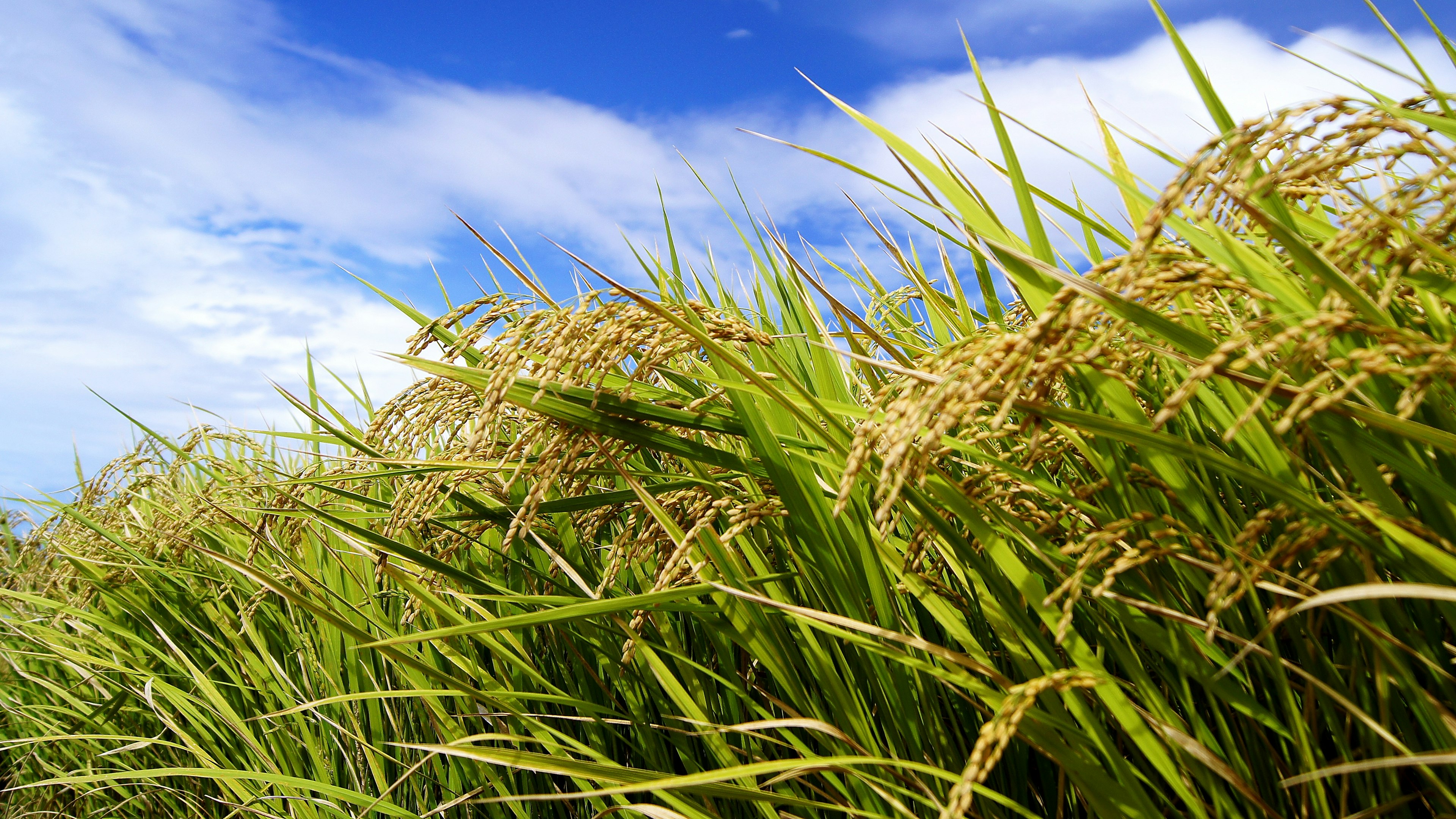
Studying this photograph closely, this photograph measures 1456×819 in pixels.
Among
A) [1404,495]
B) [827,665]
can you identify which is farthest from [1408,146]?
[827,665]

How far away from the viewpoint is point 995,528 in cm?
119

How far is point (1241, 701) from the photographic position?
1041 mm

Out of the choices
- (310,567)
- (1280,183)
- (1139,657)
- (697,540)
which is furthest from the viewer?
(310,567)

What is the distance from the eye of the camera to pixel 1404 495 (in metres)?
1.22

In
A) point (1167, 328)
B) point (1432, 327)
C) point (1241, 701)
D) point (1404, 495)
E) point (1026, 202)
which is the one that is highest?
point (1026, 202)

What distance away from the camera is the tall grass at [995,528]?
35.1 inches

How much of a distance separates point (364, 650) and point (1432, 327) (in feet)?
8.80

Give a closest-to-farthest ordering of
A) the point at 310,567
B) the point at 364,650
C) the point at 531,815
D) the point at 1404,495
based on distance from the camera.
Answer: the point at 1404,495
the point at 531,815
the point at 364,650
the point at 310,567

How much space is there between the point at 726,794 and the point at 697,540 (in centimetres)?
44

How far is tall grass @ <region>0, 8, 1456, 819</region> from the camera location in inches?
35.1

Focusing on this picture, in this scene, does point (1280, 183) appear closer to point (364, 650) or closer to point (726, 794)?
point (726, 794)

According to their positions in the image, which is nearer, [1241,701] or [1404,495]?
[1241,701]

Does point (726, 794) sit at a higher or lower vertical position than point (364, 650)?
lower

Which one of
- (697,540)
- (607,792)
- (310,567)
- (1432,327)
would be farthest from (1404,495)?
(310,567)
